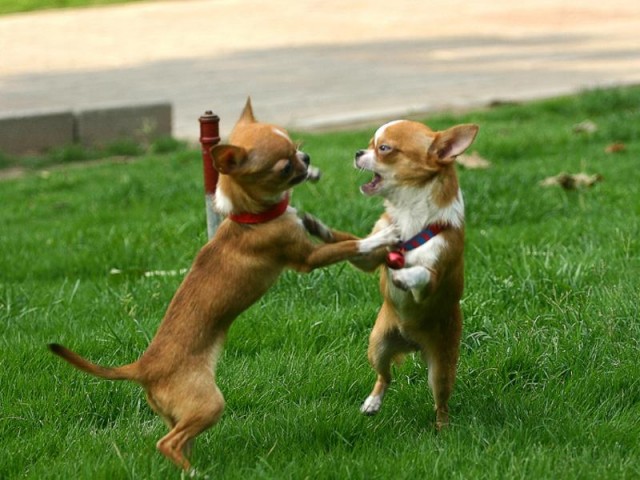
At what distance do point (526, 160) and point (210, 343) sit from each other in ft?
18.8

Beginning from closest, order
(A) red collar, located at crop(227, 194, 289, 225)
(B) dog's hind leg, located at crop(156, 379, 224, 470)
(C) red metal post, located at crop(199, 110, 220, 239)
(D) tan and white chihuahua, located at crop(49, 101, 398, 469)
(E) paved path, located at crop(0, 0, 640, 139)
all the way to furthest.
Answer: (B) dog's hind leg, located at crop(156, 379, 224, 470), (D) tan and white chihuahua, located at crop(49, 101, 398, 469), (A) red collar, located at crop(227, 194, 289, 225), (C) red metal post, located at crop(199, 110, 220, 239), (E) paved path, located at crop(0, 0, 640, 139)

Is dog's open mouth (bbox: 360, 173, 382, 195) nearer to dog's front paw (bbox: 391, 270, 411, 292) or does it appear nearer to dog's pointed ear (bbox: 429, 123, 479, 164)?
dog's pointed ear (bbox: 429, 123, 479, 164)

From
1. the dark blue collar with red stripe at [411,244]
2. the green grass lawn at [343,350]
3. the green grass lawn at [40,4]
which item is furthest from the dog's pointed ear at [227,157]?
the green grass lawn at [40,4]

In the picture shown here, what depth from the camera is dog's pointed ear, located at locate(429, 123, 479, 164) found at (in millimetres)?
4367

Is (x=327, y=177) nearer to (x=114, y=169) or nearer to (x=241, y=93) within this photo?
(x=114, y=169)

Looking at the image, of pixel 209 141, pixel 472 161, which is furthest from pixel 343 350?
pixel 472 161

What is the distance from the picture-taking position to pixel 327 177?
884cm

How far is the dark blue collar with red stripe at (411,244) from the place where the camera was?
4383mm

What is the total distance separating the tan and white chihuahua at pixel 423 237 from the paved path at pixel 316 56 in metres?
7.75

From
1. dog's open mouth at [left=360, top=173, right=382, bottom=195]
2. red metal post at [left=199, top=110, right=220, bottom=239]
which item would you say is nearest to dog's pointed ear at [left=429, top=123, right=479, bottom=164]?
dog's open mouth at [left=360, top=173, right=382, bottom=195]

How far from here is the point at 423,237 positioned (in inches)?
173

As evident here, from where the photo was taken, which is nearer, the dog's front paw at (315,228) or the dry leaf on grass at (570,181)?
the dog's front paw at (315,228)

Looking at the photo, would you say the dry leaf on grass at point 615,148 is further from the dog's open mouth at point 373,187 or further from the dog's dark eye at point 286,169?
the dog's dark eye at point 286,169

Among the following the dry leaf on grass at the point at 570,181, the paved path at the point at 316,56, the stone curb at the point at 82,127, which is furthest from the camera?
the paved path at the point at 316,56
